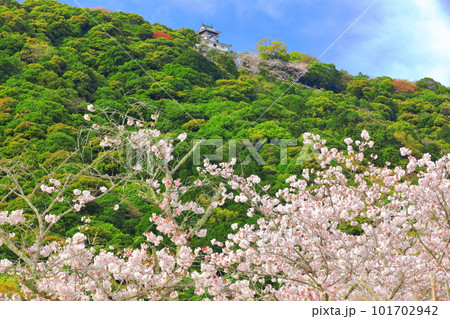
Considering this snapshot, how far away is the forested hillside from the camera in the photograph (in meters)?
13.5

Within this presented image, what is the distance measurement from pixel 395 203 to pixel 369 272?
1478 millimetres

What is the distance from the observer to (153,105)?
531 inches

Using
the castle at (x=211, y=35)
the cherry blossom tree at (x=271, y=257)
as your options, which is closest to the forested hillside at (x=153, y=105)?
the cherry blossom tree at (x=271, y=257)

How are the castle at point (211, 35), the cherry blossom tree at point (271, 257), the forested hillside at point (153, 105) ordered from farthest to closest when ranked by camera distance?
the castle at point (211, 35)
the forested hillside at point (153, 105)
the cherry blossom tree at point (271, 257)

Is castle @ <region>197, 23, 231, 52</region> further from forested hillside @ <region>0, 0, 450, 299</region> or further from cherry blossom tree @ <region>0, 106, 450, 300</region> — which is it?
cherry blossom tree @ <region>0, 106, 450, 300</region>

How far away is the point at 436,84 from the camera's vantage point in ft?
119

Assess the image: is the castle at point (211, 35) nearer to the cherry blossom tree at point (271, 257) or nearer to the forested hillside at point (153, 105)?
the forested hillside at point (153, 105)

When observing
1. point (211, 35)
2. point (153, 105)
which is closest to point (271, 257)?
point (153, 105)

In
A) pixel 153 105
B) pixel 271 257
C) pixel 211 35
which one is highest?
pixel 211 35

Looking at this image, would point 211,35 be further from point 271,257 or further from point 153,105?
point 271,257

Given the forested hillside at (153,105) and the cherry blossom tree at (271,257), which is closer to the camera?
the cherry blossom tree at (271,257)

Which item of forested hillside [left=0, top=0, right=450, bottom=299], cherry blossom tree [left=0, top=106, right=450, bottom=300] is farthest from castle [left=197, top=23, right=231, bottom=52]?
cherry blossom tree [left=0, top=106, right=450, bottom=300]

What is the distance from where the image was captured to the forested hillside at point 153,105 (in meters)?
13.5

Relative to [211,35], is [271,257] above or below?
below
